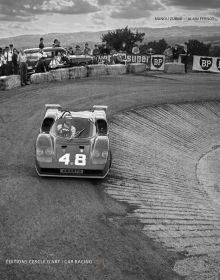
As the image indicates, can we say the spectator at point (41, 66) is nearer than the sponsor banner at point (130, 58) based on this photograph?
Yes

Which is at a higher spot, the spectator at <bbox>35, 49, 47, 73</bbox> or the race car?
the spectator at <bbox>35, 49, 47, 73</bbox>

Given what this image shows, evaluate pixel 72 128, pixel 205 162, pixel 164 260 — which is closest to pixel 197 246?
pixel 164 260

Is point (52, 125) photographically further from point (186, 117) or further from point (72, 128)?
point (186, 117)

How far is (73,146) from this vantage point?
1089cm

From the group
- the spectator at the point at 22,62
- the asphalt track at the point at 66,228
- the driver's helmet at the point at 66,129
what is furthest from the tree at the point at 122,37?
A: the driver's helmet at the point at 66,129

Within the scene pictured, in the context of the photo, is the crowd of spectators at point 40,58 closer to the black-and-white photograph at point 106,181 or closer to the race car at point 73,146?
the black-and-white photograph at point 106,181

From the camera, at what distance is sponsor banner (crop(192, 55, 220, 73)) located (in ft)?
96.6

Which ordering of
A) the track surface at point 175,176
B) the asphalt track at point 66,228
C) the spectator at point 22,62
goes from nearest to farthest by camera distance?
the asphalt track at point 66,228
the track surface at point 175,176
the spectator at point 22,62

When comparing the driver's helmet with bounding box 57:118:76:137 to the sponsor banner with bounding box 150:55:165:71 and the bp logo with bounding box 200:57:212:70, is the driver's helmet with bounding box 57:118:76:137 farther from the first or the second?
the bp logo with bounding box 200:57:212:70

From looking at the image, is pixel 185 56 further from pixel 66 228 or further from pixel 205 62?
pixel 66 228

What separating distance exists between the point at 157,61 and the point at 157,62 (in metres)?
0.07

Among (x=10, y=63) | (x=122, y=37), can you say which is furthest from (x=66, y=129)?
(x=122, y=37)

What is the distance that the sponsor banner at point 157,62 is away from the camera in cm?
2922

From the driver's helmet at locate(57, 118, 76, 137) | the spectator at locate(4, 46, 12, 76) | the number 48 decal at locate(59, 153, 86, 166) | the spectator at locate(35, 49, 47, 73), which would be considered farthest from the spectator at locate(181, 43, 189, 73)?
the number 48 decal at locate(59, 153, 86, 166)
